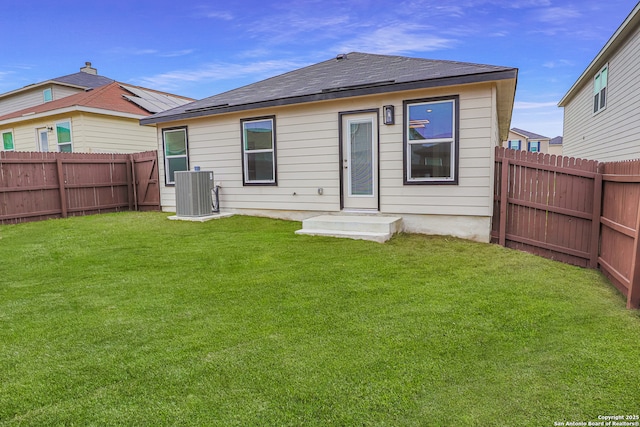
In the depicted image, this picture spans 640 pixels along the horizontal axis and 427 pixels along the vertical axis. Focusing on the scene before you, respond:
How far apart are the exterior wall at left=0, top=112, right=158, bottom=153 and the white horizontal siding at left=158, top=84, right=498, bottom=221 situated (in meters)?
4.26

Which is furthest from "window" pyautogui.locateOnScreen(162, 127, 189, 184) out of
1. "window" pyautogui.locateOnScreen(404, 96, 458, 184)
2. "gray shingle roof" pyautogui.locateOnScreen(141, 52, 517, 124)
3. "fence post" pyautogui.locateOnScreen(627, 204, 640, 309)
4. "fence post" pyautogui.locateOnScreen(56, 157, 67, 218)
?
"fence post" pyautogui.locateOnScreen(627, 204, 640, 309)

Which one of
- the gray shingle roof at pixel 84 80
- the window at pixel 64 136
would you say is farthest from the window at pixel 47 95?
the window at pixel 64 136

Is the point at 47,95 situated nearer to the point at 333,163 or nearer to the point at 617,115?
the point at 333,163

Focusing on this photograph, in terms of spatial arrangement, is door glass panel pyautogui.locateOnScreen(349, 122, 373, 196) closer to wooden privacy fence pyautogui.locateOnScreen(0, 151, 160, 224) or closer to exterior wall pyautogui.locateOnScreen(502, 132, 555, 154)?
wooden privacy fence pyautogui.locateOnScreen(0, 151, 160, 224)

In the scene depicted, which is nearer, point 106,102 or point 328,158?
point 328,158

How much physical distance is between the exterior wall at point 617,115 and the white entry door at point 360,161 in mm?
6075

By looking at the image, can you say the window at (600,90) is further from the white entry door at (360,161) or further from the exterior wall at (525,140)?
the exterior wall at (525,140)

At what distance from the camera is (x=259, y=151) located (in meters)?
8.28

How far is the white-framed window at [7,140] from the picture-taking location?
1472cm

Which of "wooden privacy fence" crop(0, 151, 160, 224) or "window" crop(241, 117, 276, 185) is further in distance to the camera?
"wooden privacy fence" crop(0, 151, 160, 224)

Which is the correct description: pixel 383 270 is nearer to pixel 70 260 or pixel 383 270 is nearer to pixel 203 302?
pixel 203 302

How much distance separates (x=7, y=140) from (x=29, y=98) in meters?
4.02

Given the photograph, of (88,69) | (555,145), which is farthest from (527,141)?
(88,69)

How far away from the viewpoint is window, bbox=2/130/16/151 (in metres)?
14.8
